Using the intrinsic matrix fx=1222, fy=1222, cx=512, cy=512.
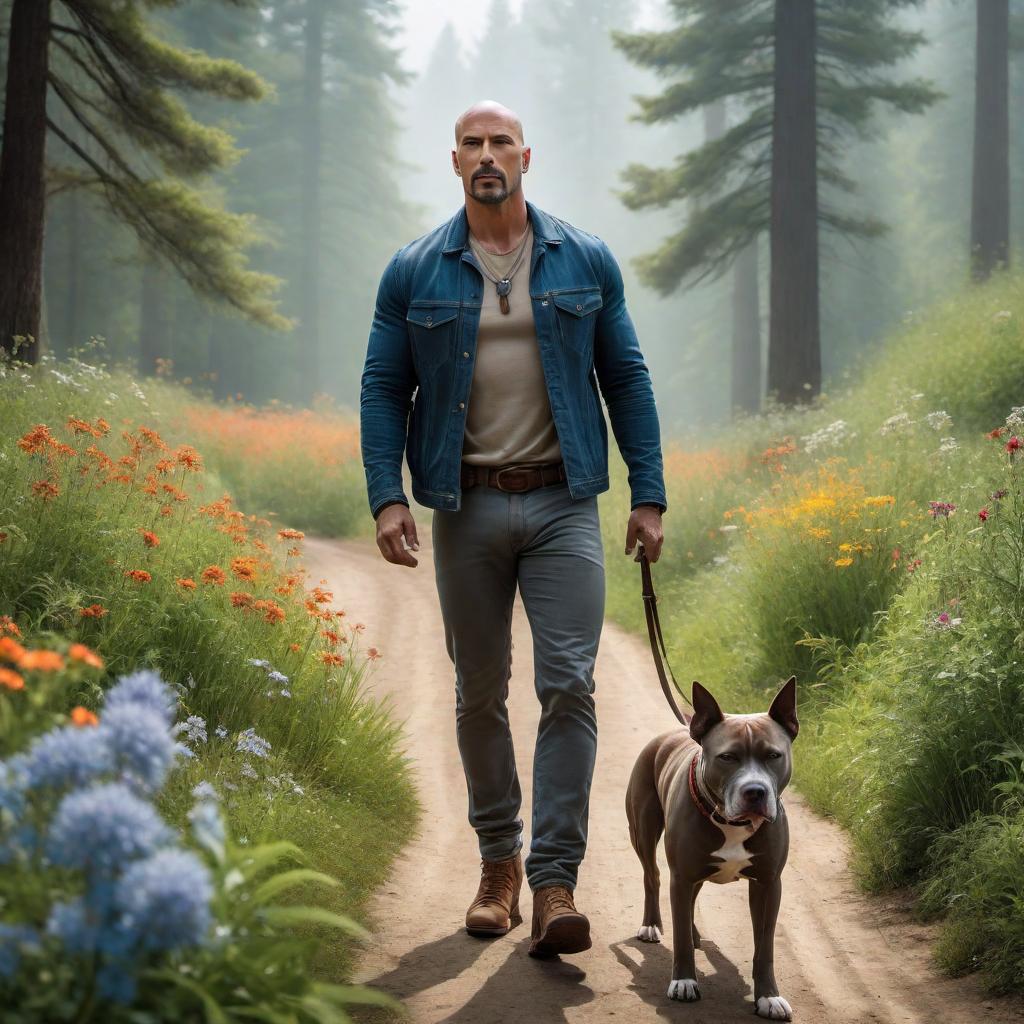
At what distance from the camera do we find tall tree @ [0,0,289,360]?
10789 millimetres

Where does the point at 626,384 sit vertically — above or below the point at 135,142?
below

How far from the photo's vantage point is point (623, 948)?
13.9ft

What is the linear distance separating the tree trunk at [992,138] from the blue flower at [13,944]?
1937 cm

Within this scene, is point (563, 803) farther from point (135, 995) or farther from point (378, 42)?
point (378, 42)

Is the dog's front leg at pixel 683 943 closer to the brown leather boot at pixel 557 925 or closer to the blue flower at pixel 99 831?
the brown leather boot at pixel 557 925

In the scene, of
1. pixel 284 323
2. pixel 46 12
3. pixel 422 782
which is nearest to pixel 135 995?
pixel 422 782

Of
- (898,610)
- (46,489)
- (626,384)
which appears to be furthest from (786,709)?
(46,489)

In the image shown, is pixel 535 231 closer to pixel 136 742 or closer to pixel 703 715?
pixel 703 715

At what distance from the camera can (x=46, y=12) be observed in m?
10.8

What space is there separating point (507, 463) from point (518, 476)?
64 millimetres

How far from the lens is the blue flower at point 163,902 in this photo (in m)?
1.62

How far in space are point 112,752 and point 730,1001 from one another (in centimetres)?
257

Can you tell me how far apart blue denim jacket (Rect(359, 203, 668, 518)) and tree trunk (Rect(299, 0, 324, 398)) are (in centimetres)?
3001

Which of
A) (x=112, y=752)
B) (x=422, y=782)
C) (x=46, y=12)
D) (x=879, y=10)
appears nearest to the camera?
(x=112, y=752)
